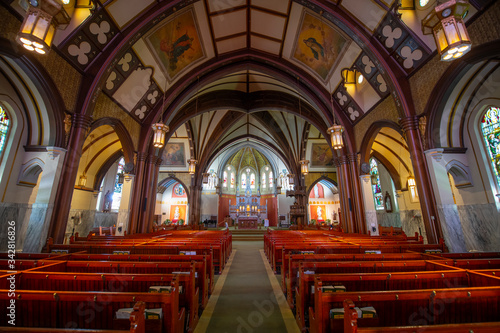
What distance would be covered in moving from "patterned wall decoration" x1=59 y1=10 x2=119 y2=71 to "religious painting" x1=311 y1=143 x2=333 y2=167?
51.0 ft

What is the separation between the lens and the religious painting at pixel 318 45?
28.0ft

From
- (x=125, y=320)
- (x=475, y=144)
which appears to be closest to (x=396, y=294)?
(x=125, y=320)

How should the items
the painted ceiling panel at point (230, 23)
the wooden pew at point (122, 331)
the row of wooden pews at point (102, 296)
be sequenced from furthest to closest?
the painted ceiling panel at point (230, 23)
the row of wooden pews at point (102, 296)
the wooden pew at point (122, 331)

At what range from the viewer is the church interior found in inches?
127

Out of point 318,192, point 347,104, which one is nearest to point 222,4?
point 347,104

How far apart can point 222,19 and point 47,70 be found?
6639mm

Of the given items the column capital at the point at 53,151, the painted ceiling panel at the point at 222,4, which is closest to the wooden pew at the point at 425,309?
the column capital at the point at 53,151

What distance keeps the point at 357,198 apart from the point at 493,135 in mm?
5096

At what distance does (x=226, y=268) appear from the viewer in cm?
610

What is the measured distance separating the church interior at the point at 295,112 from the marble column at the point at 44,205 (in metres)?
0.04

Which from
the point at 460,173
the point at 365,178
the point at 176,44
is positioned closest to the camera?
the point at 460,173

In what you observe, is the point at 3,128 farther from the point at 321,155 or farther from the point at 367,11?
the point at 321,155

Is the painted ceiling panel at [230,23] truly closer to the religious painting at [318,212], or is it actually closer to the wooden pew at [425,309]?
the wooden pew at [425,309]

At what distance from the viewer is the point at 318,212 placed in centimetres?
2880
